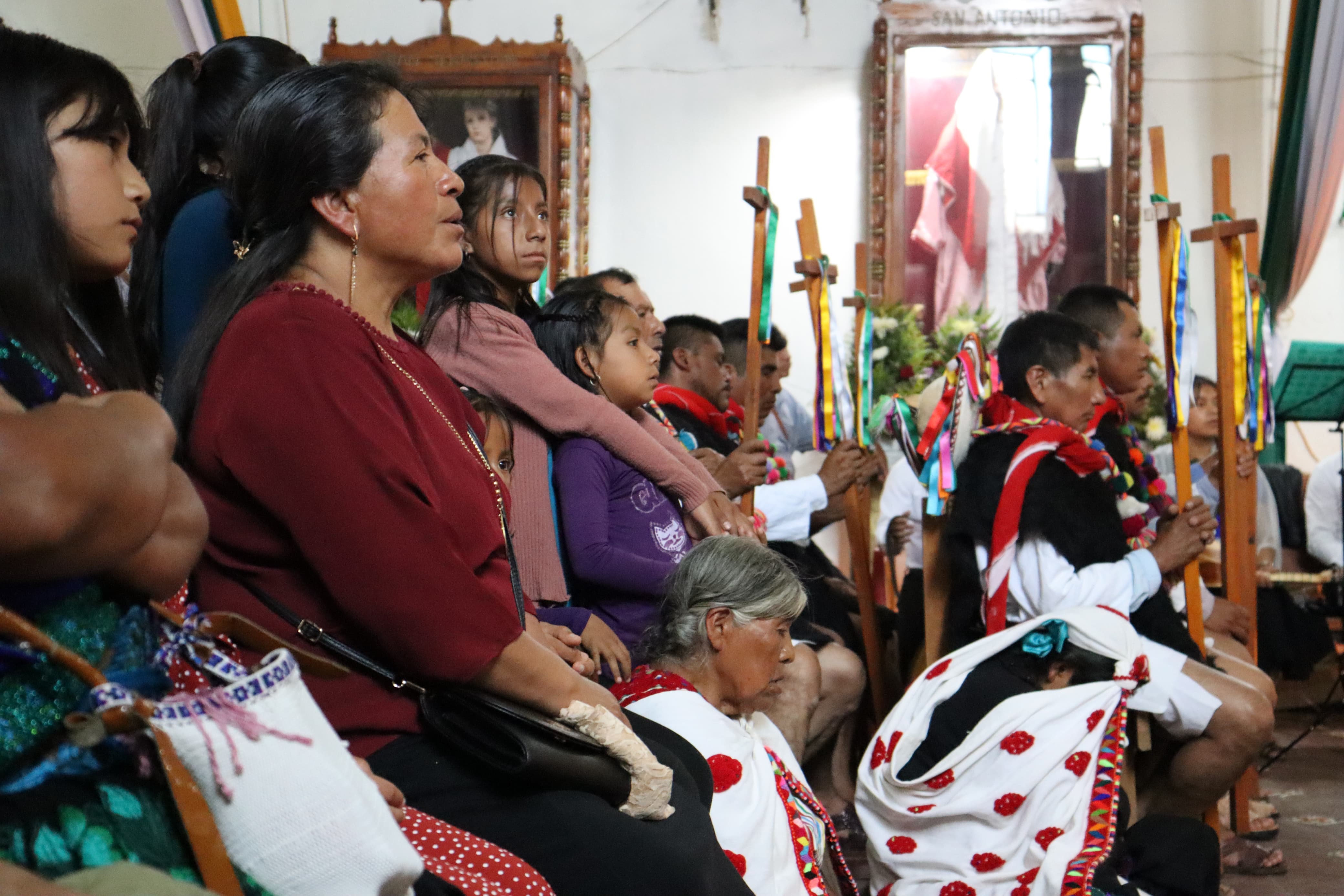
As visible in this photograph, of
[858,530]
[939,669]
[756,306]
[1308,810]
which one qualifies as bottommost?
[1308,810]

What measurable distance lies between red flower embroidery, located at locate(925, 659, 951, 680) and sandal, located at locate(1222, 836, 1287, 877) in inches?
40.9

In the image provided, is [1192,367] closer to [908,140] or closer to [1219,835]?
[1219,835]

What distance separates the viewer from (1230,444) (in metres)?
3.71

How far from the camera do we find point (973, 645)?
9.75ft

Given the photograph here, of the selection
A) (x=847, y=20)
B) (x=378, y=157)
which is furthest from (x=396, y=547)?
(x=847, y=20)

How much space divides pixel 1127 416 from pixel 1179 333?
1.09ft

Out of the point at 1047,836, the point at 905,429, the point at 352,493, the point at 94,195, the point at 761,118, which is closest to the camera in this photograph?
the point at 94,195

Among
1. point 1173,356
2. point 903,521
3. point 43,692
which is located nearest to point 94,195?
point 43,692

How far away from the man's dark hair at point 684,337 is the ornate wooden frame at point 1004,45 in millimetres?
2157

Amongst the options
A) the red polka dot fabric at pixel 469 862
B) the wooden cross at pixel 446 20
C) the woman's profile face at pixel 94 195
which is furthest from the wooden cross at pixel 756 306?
the wooden cross at pixel 446 20

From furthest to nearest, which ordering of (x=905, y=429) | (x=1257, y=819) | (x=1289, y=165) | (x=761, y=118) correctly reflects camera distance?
(x=761, y=118)
(x=1289, y=165)
(x=1257, y=819)
(x=905, y=429)

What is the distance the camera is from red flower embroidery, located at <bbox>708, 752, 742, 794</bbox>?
2.22 m

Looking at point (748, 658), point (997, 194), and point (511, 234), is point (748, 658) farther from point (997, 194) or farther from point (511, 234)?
point (997, 194)

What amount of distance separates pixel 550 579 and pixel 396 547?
3.29 feet
